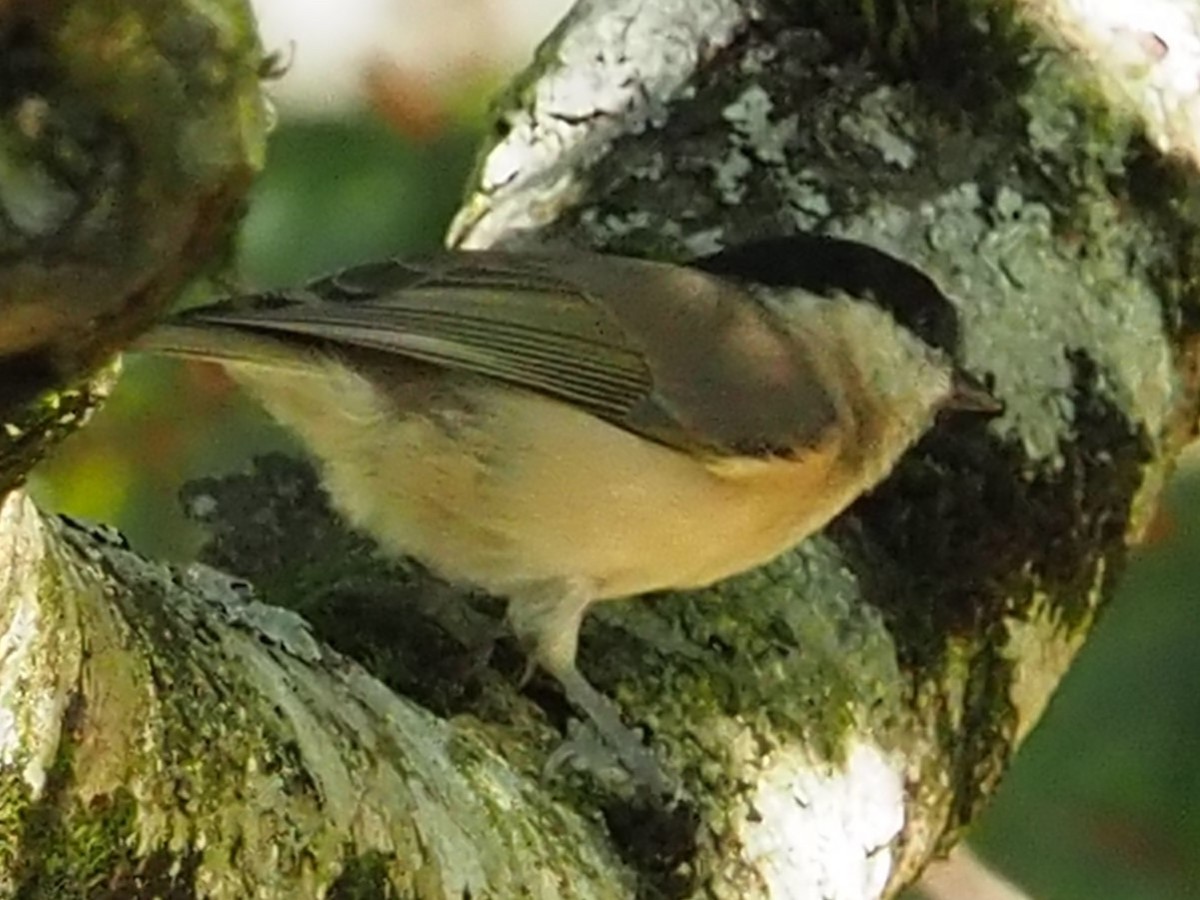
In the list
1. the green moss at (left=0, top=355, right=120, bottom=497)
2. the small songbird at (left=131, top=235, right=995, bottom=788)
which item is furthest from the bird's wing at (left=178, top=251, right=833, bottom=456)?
the green moss at (left=0, top=355, right=120, bottom=497)

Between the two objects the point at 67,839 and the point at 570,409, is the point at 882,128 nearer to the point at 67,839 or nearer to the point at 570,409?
the point at 570,409

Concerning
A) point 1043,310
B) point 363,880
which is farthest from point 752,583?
point 363,880

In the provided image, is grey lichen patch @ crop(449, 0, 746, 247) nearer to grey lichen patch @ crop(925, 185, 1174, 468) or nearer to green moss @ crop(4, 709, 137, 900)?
grey lichen patch @ crop(925, 185, 1174, 468)

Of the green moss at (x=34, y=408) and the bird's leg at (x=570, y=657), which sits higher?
the green moss at (x=34, y=408)

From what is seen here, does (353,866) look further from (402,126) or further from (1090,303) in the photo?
(402,126)

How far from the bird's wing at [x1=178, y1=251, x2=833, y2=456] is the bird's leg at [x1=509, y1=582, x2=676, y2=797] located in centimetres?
→ 17

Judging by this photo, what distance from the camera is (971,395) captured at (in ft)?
5.83

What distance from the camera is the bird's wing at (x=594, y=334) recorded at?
1779 mm

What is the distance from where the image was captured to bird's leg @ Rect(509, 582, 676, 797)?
4.50 ft

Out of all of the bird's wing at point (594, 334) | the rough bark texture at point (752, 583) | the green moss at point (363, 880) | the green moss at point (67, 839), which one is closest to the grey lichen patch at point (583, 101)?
the rough bark texture at point (752, 583)

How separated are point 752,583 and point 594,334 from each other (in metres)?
0.28

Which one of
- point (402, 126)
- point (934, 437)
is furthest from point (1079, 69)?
point (402, 126)

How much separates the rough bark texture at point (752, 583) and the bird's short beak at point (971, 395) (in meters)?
0.01

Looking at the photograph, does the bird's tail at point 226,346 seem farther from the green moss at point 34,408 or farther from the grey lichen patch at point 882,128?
the green moss at point 34,408
